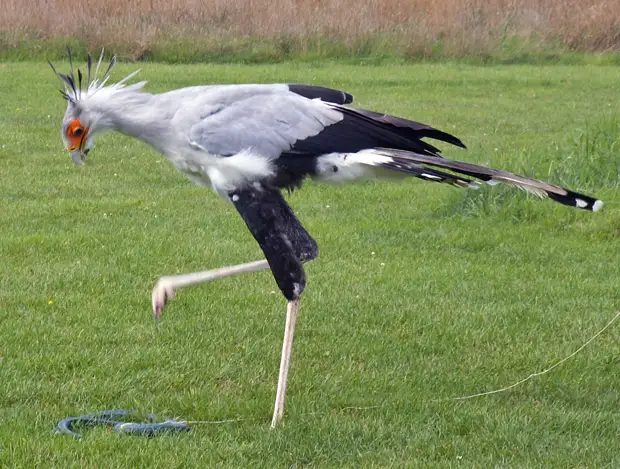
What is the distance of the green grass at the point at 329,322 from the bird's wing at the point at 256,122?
129 cm

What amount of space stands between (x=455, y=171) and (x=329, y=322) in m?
1.90

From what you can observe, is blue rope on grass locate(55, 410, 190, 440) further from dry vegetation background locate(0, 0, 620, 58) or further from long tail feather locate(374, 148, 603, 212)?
dry vegetation background locate(0, 0, 620, 58)

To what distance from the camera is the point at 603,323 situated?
6.25 meters

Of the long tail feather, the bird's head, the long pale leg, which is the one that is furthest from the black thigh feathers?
the bird's head

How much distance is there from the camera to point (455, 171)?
15.0ft

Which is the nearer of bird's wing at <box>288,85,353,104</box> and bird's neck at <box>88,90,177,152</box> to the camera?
bird's neck at <box>88,90,177,152</box>

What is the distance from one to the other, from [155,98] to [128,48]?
571 inches

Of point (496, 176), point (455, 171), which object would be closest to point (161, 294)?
point (455, 171)

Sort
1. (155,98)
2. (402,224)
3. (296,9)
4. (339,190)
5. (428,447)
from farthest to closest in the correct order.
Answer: (296,9)
(339,190)
(402,224)
(155,98)
(428,447)

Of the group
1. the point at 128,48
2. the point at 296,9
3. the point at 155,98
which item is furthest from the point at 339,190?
the point at 296,9

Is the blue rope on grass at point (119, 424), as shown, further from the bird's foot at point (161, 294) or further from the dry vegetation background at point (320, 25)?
the dry vegetation background at point (320, 25)

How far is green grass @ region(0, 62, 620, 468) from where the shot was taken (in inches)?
180

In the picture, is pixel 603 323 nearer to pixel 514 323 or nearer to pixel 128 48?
pixel 514 323

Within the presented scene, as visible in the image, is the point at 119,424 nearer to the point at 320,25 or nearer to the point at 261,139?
the point at 261,139
